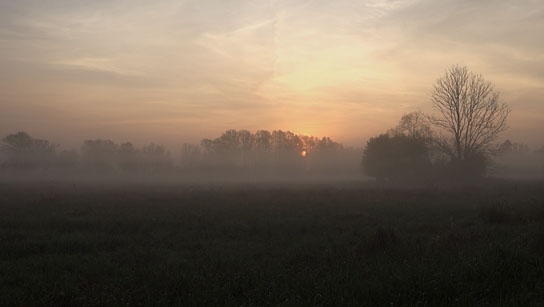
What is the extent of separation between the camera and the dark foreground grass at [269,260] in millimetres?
6801

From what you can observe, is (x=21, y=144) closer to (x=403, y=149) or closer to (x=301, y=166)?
(x=301, y=166)

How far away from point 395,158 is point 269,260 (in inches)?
2230

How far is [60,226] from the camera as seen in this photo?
1571 centimetres

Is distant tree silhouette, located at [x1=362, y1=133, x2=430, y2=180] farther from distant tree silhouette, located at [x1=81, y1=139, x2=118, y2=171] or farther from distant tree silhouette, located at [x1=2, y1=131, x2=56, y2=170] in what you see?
distant tree silhouette, located at [x1=81, y1=139, x2=118, y2=171]

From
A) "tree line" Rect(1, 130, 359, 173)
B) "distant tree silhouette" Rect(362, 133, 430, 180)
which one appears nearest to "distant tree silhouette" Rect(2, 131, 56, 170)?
"tree line" Rect(1, 130, 359, 173)

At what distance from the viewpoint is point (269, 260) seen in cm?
1006

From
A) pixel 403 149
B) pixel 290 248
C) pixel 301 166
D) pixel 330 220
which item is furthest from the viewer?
pixel 301 166

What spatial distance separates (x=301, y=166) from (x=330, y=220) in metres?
113

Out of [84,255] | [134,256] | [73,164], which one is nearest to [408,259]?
[134,256]

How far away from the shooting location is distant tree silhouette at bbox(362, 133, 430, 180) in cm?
5728

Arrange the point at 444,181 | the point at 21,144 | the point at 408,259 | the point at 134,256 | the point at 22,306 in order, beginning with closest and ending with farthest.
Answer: the point at 22,306
the point at 408,259
the point at 134,256
the point at 444,181
the point at 21,144

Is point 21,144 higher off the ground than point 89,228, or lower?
higher

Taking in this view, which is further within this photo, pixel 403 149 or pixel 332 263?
pixel 403 149

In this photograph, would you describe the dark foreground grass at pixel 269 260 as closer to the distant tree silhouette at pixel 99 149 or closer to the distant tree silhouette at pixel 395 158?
the distant tree silhouette at pixel 395 158
